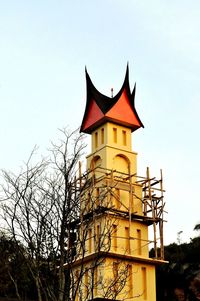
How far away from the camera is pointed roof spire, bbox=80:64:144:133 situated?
2623 centimetres

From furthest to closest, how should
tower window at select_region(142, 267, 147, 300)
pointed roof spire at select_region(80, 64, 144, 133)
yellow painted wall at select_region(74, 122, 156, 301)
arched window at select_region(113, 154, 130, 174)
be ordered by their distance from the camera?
pointed roof spire at select_region(80, 64, 144, 133) → arched window at select_region(113, 154, 130, 174) → tower window at select_region(142, 267, 147, 300) → yellow painted wall at select_region(74, 122, 156, 301)

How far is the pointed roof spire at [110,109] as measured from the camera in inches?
1033

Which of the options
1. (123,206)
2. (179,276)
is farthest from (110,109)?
(179,276)

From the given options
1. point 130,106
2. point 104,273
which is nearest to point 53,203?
point 104,273

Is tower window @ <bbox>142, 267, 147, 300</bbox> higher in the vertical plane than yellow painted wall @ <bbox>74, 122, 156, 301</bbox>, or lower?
lower

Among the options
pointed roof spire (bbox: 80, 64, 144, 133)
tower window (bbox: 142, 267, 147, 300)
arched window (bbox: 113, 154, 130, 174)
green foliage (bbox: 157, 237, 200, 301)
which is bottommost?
tower window (bbox: 142, 267, 147, 300)

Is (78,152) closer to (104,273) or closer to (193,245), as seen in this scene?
(104,273)

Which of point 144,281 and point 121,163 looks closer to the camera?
point 144,281

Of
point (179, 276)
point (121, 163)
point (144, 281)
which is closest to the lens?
point (144, 281)

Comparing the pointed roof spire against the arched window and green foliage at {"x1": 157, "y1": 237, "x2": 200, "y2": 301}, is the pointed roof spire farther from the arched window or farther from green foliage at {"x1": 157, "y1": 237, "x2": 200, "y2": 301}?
green foliage at {"x1": 157, "y1": 237, "x2": 200, "y2": 301}

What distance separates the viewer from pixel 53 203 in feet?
34.1

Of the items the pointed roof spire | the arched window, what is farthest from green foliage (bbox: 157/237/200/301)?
the pointed roof spire

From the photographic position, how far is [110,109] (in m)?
26.2

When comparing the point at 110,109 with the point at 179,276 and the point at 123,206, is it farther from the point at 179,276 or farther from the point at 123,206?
the point at 179,276
